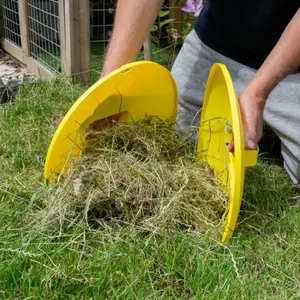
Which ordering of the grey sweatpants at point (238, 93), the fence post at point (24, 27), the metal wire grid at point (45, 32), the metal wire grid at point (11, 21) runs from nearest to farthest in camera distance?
1. the grey sweatpants at point (238, 93)
2. the metal wire grid at point (45, 32)
3. the fence post at point (24, 27)
4. the metal wire grid at point (11, 21)

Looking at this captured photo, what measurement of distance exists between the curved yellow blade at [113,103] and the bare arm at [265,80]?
260 millimetres

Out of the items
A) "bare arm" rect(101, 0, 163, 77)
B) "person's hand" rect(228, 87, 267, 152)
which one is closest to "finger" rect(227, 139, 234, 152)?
"person's hand" rect(228, 87, 267, 152)

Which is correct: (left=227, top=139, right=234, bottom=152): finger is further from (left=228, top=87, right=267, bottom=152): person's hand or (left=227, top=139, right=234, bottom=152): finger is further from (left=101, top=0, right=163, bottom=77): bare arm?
(left=101, top=0, right=163, bottom=77): bare arm

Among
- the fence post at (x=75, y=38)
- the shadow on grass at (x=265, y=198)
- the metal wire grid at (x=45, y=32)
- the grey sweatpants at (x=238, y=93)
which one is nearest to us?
the shadow on grass at (x=265, y=198)

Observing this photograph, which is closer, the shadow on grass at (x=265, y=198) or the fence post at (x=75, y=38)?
the shadow on grass at (x=265, y=198)

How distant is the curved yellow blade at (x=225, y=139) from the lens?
40.5 inches

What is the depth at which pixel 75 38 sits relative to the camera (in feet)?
7.39

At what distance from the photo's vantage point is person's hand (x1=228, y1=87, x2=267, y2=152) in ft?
3.75

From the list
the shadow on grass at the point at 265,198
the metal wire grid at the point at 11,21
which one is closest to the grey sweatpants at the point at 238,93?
the shadow on grass at the point at 265,198

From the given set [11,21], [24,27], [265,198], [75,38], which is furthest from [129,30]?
[11,21]

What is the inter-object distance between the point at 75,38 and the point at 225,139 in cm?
125

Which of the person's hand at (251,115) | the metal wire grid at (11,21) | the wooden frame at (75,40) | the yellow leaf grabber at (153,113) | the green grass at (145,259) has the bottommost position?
the metal wire grid at (11,21)

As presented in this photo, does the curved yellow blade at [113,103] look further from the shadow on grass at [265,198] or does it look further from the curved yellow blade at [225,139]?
the shadow on grass at [265,198]

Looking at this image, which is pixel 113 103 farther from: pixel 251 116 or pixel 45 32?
pixel 45 32
